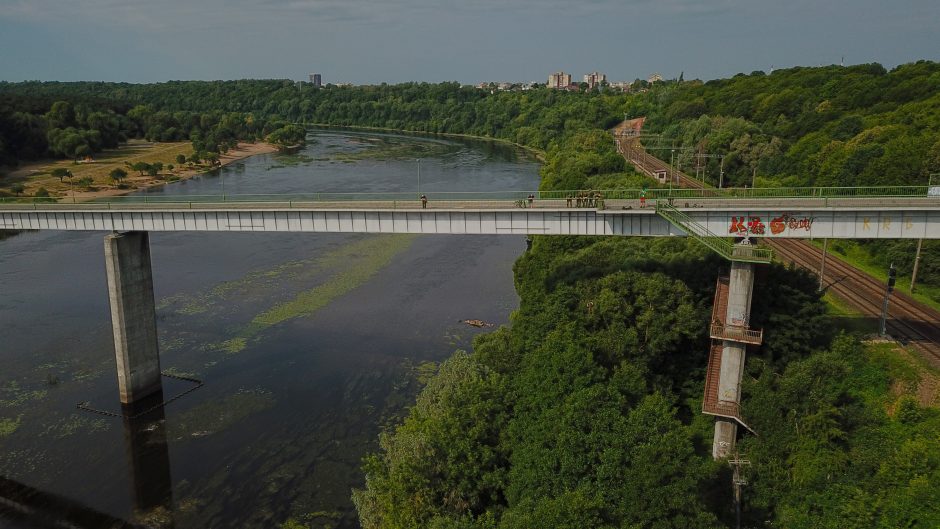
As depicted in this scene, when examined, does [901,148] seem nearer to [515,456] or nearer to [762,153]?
[762,153]

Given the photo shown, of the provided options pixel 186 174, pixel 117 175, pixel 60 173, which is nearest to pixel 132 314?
pixel 117 175

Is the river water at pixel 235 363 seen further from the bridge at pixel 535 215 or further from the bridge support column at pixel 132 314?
the bridge at pixel 535 215

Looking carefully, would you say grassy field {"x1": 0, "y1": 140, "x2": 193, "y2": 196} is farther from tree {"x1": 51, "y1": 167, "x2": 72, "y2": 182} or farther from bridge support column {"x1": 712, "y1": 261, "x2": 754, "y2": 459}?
bridge support column {"x1": 712, "y1": 261, "x2": 754, "y2": 459}

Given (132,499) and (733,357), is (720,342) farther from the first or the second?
(132,499)

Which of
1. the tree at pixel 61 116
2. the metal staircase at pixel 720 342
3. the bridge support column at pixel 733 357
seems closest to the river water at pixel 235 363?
the metal staircase at pixel 720 342

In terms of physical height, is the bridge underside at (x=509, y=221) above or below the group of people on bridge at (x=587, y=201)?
below

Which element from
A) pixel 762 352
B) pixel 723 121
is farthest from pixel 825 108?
pixel 762 352
